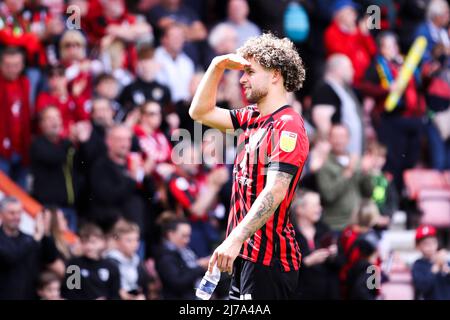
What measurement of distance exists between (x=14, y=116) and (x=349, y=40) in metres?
4.68

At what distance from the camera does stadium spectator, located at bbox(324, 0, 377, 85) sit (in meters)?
14.0

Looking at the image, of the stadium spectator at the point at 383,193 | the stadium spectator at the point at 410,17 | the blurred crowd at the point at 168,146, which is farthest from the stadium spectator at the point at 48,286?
the stadium spectator at the point at 410,17

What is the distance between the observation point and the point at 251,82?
6895 millimetres

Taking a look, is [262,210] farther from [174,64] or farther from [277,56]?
[174,64]

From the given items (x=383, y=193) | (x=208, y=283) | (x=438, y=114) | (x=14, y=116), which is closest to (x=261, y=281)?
(x=208, y=283)

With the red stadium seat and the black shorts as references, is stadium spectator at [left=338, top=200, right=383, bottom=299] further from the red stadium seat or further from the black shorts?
the black shorts

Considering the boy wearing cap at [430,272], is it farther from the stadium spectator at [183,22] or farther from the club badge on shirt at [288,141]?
the club badge on shirt at [288,141]

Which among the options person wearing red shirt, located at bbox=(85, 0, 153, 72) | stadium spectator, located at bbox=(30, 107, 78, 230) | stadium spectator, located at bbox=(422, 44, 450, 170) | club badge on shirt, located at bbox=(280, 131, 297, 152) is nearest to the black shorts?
club badge on shirt, located at bbox=(280, 131, 297, 152)

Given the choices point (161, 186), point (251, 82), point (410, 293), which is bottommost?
point (410, 293)

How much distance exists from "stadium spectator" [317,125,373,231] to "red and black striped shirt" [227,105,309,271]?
188 inches

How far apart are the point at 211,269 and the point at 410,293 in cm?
486

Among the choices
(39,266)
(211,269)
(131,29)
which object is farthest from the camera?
(131,29)

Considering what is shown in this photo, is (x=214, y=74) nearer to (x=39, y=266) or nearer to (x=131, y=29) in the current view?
(x=39, y=266)
